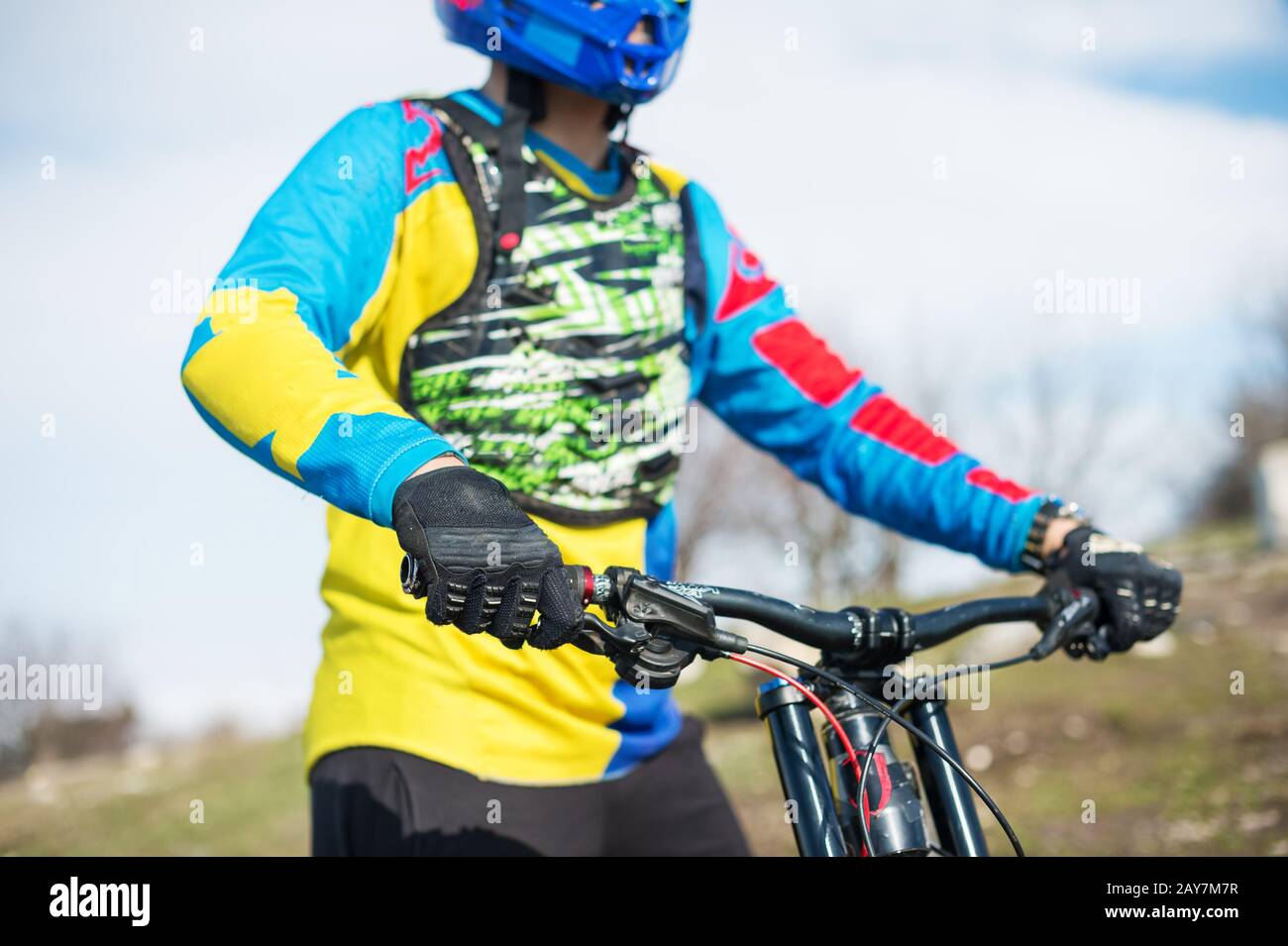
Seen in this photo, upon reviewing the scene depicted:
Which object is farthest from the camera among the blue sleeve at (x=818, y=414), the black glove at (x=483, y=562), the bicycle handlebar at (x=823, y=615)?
the blue sleeve at (x=818, y=414)

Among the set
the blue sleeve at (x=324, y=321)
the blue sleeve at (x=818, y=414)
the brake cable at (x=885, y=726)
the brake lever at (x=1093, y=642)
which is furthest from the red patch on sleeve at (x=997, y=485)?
the blue sleeve at (x=324, y=321)

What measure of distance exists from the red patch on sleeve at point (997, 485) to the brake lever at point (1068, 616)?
30 centimetres

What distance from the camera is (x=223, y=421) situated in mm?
1892

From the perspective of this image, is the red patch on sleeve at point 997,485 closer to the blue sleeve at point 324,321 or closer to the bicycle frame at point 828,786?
the bicycle frame at point 828,786

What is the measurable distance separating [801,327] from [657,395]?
0.51 metres

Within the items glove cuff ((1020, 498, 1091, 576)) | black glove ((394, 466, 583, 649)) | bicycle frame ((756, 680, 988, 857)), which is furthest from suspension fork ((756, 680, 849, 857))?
glove cuff ((1020, 498, 1091, 576))

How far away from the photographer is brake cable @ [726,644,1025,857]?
185 cm

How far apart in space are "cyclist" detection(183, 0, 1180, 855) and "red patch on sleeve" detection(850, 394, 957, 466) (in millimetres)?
12

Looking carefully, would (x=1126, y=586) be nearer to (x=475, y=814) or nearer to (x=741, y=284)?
(x=741, y=284)

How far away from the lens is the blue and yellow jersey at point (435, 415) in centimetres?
184

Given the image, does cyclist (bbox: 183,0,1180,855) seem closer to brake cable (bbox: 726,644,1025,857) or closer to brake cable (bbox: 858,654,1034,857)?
brake cable (bbox: 858,654,1034,857)

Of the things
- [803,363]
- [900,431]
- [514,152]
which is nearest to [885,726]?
[900,431]
